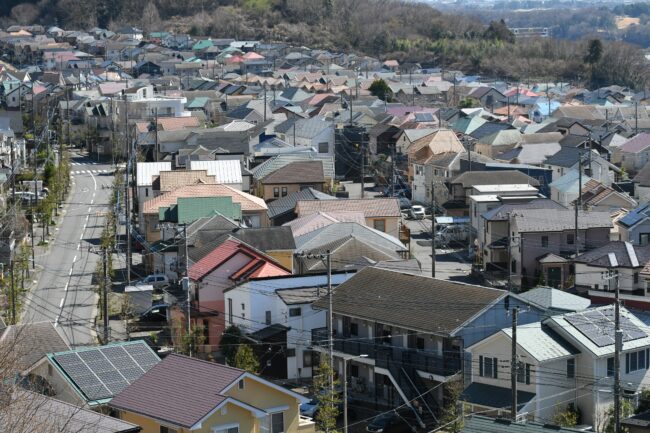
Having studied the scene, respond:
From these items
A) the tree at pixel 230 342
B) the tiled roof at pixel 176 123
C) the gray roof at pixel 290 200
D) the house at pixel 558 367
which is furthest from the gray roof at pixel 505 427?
the tiled roof at pixel 176 123

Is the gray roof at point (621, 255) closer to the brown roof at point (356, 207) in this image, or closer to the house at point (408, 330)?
the house at point (408, 330)

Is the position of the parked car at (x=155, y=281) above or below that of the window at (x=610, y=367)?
below

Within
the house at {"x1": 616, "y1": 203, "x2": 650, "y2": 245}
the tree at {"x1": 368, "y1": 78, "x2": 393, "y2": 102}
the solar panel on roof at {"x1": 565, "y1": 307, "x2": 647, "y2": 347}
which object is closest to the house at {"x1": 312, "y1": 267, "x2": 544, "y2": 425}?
the solar panel on roof at {"x1": 565, "y1": 307, "x2": 647, "y2": 347}

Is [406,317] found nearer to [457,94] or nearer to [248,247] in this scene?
[248,247]

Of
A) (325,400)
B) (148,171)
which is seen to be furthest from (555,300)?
(148,171)

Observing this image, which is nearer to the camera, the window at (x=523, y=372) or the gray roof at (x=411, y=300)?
the window at (x=523, y=372)

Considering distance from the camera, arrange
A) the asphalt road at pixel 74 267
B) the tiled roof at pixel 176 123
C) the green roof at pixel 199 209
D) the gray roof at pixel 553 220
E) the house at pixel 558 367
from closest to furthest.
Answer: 1. the house at pixel 558 367
2. the asphalt road at pixel 74 267
3. the gray roof at pixel 553 220
4. the green roof at pixel 199 209
5. the tiled roof at pixel 176 123

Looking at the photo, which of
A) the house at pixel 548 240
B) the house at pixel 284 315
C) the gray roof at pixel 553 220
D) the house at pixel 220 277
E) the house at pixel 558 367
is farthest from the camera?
the gray roof at pixel 553 220
